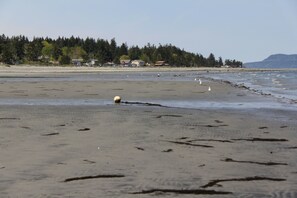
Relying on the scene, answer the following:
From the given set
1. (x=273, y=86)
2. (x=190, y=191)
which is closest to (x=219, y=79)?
(x=273, y=86)

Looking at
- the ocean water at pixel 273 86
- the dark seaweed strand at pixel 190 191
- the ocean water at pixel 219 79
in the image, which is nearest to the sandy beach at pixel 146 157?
the dark seaweed strand at pixel 190 191

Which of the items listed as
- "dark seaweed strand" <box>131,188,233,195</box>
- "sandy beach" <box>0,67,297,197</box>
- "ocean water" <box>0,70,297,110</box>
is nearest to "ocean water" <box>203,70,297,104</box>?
"ocean water" <box>0,70,297,110</box>

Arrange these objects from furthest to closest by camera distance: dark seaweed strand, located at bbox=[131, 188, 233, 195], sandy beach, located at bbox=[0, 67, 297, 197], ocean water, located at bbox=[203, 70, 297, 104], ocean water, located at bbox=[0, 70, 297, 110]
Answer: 1. ocean water, located at bbox=[203, 70, 297, 104]
2. ocean water, located at bbox=[0, 70, 297, 110]
3. sandy beach, located at bbox=[0, 67, 297, 197]
4. dark seaweed strand, located at bbox=[131, 188, 233, 195]

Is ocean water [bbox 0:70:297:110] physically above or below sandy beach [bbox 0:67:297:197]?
below

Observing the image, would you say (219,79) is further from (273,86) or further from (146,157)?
(146,157)

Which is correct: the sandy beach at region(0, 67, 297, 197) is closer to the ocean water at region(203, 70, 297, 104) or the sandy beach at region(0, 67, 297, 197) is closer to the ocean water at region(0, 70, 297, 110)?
the ocean water at region(0, 70, 297, 110)

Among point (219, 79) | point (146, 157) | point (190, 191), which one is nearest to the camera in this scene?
point (190, 191)

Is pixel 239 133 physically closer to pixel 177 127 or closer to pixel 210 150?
pixel 177 127

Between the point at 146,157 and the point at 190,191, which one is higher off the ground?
the point at 190,191

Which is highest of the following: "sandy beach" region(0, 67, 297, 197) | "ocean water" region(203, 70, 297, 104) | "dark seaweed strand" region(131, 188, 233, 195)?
"dark seaweed strand" region(131, 188, 233, 195)

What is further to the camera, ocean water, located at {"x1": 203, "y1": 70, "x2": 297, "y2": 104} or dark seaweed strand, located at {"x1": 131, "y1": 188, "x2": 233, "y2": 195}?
ocean water, located at {"x1": 203, "y1": 70, "x2": 297, "y2": 104}

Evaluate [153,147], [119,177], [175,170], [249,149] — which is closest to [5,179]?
[119,177]

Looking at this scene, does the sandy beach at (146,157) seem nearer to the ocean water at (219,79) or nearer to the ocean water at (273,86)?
the ocean water at (219,79)

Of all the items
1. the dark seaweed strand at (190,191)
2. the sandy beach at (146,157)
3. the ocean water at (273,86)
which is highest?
the dark seaweed strand at (190,191)
